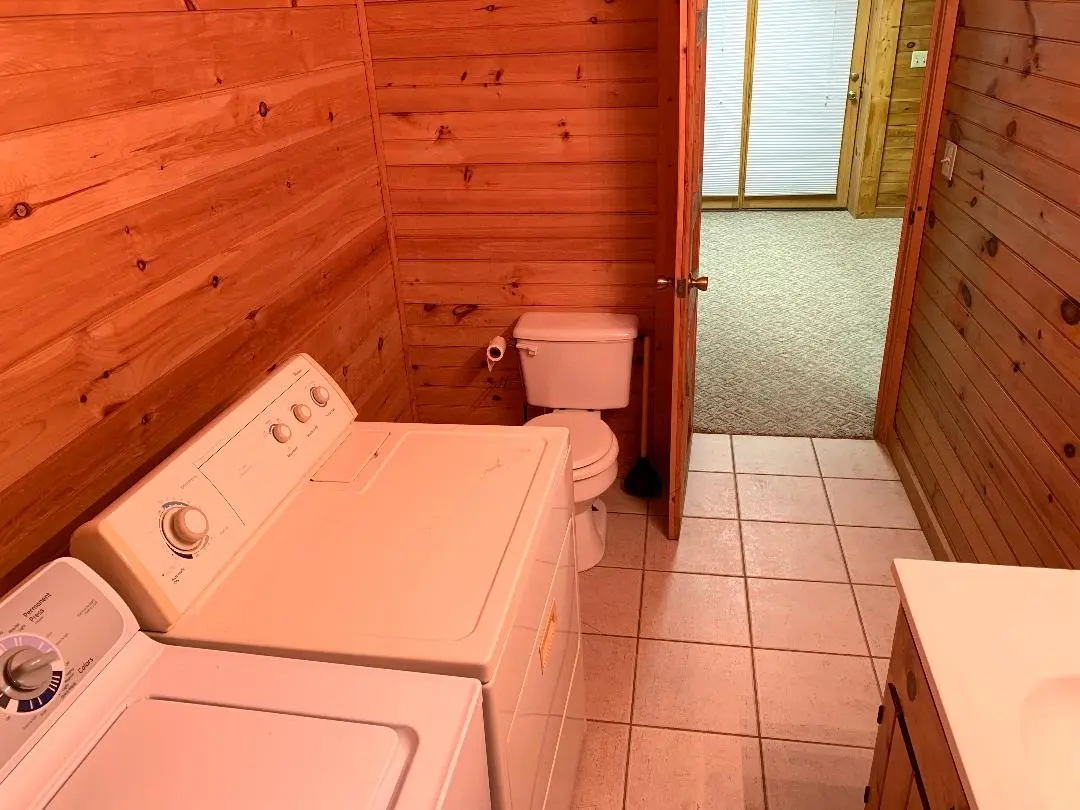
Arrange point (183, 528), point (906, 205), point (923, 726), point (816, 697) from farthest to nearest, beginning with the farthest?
point (906, 205) → point (816, 697) → point (183, 528) → point (923, 726)

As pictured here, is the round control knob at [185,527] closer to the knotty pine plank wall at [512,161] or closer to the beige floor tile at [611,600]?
the beige floor tile at [611,600]

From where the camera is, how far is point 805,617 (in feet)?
7.61

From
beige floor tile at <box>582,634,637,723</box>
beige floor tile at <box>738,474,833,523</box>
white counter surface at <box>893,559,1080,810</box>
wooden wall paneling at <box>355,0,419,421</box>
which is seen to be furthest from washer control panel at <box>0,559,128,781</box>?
beige floor tile at <box>738,474,833,523</box>

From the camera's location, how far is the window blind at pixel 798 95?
5.88m

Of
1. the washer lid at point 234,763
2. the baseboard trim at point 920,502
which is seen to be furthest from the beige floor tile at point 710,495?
the washer lid at point 234,763

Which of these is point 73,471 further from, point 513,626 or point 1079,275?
point 1079,275

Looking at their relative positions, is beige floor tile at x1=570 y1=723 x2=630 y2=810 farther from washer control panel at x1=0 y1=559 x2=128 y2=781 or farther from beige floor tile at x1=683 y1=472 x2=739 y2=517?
washer control panel at x1=0 y1=559 x2=128 y2=781

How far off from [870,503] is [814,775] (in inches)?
47.7

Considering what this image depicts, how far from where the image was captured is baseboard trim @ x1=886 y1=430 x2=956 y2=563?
247 centimetres

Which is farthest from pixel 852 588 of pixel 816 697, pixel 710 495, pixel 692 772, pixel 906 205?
pixel 906 205

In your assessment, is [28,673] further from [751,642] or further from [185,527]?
[751,642]

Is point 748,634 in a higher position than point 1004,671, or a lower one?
lower

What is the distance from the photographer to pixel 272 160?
180 cm

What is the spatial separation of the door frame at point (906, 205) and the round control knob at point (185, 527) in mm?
1462
